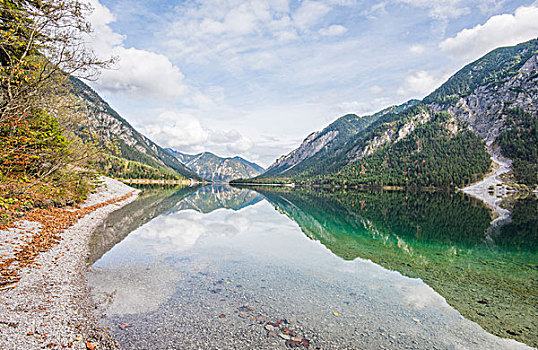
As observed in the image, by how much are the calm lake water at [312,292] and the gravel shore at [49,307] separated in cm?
73

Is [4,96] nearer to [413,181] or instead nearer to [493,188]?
[493,188]

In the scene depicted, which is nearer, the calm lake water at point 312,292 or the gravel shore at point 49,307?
the gravel shore at point 49,307

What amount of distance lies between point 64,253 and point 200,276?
867 centimetres

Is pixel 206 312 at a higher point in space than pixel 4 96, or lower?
lower

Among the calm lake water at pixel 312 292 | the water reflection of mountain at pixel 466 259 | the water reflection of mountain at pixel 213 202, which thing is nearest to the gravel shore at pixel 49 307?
the calm lake water at pixel 312 292

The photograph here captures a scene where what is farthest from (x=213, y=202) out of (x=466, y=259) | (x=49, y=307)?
(x=49, y=307)

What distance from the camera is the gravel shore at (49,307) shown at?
753 centimetres

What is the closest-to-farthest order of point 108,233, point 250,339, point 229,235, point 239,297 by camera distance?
point 250,339 → point 239,297 → point 108,233 → point 229,235

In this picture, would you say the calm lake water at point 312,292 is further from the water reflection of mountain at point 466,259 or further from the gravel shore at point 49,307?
the gravel shore at point 49,307

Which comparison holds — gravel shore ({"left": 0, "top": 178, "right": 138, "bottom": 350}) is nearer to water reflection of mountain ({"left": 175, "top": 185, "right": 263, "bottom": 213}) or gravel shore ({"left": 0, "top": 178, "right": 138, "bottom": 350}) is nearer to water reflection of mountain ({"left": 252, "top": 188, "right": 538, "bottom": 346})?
water reflection of mountain ({"left": 252, "top": 188, "right": 538, "bottom": 346})

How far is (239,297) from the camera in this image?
1247 centimetres

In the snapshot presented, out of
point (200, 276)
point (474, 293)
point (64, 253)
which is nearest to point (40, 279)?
point (64, 253)

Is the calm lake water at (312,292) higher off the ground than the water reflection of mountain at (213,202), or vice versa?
the calm lake water at (312,292)

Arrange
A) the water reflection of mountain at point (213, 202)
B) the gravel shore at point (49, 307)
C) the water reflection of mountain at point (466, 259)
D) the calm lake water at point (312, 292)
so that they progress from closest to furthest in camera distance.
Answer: the gravel shore at point (49, 307)
the calm lake water at point (312, 292)
the water reflection of mountain at point (466, 259)
the water reflection of mountain at point (213, 202)
